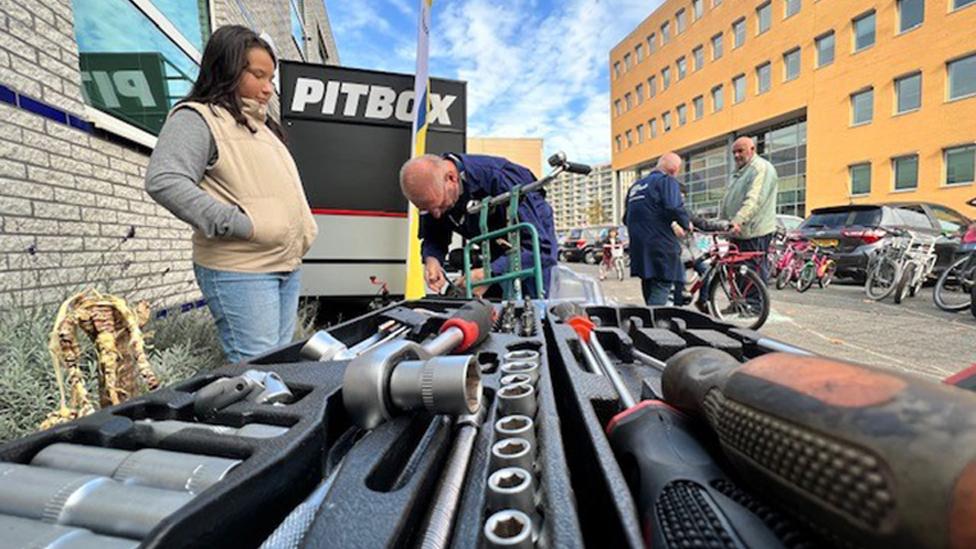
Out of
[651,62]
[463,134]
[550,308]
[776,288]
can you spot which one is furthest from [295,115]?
[651,62]

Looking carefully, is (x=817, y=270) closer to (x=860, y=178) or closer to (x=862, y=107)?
(x=860, y=178)

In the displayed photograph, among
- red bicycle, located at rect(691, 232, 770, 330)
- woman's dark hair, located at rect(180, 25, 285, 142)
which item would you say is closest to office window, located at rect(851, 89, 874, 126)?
red bicycle, located at rect(691, 232, 770, 330)

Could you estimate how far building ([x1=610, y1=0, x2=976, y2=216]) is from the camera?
16.5 meters

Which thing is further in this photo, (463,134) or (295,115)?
(463,134)

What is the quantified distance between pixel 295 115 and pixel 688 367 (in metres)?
4.00

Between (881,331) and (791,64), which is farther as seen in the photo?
(791,64)

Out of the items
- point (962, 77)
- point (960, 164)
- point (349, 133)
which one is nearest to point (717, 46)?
point (962, 77)

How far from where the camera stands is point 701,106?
96.6 ft

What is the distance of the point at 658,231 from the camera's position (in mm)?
4406

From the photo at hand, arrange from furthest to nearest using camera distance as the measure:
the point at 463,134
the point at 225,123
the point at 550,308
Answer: the point at 463,134
the point at 225,123
the point at 550,308

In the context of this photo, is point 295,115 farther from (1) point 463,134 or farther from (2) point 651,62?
(2) point 651,62

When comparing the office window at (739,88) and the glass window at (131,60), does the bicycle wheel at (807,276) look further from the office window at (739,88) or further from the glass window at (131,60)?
the office window at (739,88)

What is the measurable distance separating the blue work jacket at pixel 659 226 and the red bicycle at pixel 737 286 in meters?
1.04

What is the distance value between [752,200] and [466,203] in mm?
3590
